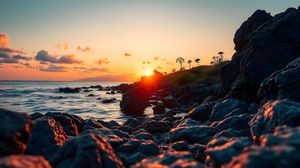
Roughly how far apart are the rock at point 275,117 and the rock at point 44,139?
603 centimetres

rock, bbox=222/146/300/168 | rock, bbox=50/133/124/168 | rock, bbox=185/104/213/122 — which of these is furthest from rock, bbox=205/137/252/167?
rock, bbox=185/104/213/122

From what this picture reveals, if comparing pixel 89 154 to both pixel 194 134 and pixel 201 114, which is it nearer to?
pixel 194 134

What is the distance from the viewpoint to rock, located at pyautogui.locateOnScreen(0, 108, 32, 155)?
4.82 metres

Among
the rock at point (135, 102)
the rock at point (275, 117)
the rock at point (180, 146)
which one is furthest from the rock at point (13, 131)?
the rock at point (135, 102)

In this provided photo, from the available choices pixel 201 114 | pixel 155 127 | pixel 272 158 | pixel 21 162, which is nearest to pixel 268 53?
pixel 201 114

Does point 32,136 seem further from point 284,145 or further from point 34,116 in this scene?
point 284,145

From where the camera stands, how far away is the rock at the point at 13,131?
4.82 m

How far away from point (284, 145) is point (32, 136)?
776cm

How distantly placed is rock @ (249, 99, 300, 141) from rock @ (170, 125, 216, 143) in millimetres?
3623

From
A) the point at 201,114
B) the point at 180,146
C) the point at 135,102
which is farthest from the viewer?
the point at 135,102

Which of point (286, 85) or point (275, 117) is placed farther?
point (286, 85)

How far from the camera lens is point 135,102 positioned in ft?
126

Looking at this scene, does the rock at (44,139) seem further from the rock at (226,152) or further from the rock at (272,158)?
the rock at (272,158)

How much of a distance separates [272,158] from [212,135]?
25.3ft
